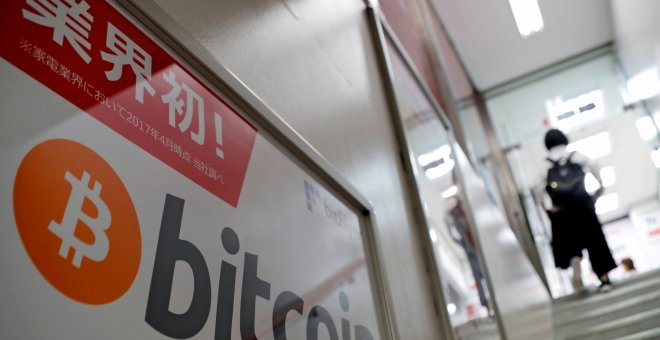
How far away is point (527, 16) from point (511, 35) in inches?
15.4

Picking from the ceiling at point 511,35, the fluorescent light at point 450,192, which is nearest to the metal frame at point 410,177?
the fluorescent light at point 450,192

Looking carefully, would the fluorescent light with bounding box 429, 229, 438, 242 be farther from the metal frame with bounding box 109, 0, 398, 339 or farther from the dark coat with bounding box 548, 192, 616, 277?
the dark coat with bounding box 548, 192, 616, 277

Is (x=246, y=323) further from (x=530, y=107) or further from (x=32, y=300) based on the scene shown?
(x=530, y=107)

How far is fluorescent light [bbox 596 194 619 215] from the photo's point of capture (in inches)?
387

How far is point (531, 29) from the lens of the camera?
6.49 meters

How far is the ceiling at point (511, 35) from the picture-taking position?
6379 mm

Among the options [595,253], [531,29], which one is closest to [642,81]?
[531,29]

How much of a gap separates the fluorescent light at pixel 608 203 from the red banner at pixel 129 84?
32.0 feet

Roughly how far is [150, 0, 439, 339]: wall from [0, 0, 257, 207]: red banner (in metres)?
0.19

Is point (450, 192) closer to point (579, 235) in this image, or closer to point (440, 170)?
point (440, 170)

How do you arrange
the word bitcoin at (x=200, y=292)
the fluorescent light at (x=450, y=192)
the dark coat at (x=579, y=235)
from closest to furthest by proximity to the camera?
the word bitcoin at (x=200, y=292), the fluorescent light at (x=450, y=192), the dark coat at (x=579, y=235)

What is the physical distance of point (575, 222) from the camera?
193 inches

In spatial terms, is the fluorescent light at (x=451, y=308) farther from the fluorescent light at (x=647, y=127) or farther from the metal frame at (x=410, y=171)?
the fluorescent light at (x=647, y=127)

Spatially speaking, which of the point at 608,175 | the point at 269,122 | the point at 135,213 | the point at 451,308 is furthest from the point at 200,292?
the point at 608,175
